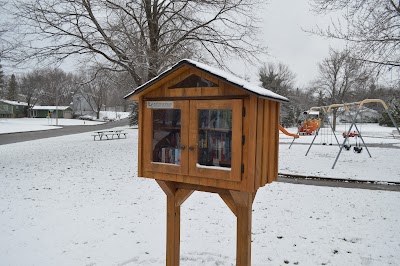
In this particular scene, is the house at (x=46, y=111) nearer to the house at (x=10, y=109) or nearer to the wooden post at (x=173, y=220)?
the house at (x=10, y=109)

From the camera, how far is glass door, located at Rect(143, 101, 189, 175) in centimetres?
250

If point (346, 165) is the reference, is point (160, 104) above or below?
above

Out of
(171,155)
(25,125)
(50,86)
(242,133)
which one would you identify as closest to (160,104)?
(171,155)

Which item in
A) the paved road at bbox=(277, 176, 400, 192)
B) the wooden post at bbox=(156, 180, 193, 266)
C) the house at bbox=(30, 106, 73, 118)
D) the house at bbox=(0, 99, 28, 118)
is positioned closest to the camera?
the wooden post at bbox=(156, 180, 193, 266)

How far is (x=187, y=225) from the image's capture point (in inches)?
179

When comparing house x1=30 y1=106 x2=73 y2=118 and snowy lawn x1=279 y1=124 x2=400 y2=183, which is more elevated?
house x1=30 y1=106 x2=73 y2=118

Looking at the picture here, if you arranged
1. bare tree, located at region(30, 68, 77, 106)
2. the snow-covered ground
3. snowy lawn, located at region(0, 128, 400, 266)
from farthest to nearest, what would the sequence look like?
1. bare tree, located at region(30, 68, 77, 106)
2. the snow-covered ground
3. snowy lawn, located at region(0, 128, 400, 266)

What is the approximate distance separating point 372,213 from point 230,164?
408 cm

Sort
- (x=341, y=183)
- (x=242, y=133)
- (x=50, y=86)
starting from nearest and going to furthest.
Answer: (x=242, y=133)
(x=341, y=183)
(x=50, y=86)

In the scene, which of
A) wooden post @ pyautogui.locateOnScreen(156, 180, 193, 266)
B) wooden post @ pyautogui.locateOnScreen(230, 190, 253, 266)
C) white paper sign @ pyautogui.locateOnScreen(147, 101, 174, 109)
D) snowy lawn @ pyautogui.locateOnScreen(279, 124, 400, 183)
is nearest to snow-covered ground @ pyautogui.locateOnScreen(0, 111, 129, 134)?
snowy lawn @ pyautogui.locateOnScreen(279, 124, 400, 183)

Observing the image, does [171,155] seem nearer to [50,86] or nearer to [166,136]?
[166,136]

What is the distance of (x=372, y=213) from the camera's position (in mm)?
5023

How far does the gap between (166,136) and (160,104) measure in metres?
0.31

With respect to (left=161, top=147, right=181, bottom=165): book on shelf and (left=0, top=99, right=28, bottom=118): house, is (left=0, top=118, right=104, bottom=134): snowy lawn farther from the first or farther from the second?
(left=161, top=147, right=181, bottom=165): book on shelf
